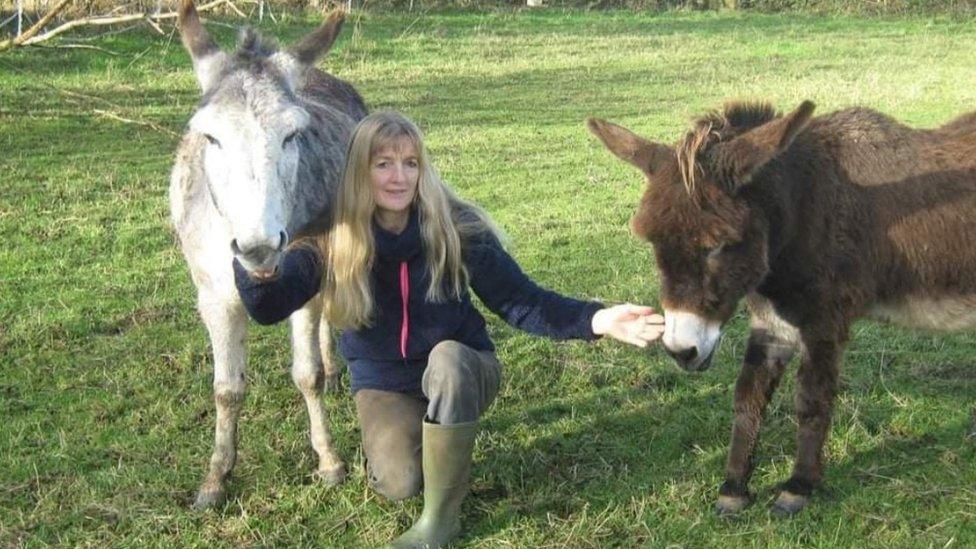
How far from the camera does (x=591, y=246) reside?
764 centimetres

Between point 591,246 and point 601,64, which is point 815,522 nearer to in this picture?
point 591,246

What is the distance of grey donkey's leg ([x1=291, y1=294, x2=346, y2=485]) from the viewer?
4391 mm

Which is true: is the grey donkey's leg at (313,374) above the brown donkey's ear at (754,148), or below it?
below

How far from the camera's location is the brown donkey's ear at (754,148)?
349cm

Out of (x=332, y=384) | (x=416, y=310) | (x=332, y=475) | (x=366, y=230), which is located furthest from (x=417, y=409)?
(x=332, y=384)

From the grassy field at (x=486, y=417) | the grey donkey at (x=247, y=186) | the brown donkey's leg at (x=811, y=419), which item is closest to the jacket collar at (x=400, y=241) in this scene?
the grey donkey at (x=247, y=186)

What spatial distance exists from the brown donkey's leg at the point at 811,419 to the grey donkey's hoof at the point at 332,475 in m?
1.81

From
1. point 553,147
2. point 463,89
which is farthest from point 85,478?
point 463,89

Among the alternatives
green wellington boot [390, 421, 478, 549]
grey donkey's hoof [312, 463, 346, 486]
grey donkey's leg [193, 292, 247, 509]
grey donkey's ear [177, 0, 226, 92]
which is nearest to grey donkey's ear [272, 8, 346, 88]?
grey donkey's ear [177, 0, 226, 92]

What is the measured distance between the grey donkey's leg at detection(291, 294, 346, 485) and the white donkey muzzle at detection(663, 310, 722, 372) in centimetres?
160

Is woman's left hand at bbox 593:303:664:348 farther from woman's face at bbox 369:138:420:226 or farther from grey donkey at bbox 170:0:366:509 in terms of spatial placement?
grey donkey at bbox 170:0:366:509

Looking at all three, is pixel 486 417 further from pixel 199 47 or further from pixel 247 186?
pixel 199 47

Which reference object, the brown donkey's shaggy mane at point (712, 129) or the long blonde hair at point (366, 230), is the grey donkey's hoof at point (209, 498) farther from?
the brown donkey's shaggy mane at point (712, 129)

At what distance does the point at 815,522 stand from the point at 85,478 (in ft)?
9.87
